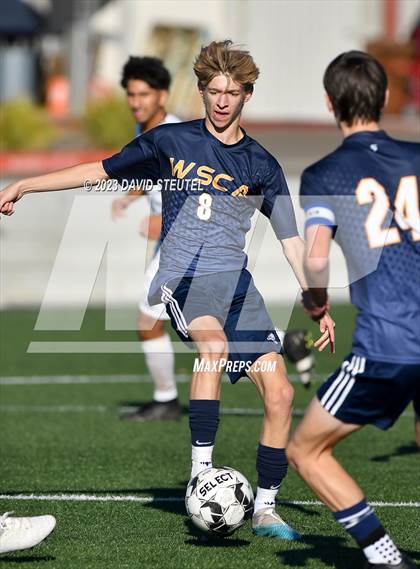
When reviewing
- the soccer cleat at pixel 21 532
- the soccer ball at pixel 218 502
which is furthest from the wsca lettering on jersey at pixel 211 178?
the soccer cleat at pixel 21 532

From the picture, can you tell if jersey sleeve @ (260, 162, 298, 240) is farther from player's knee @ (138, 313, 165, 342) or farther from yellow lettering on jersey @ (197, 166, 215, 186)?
player's knee @ (138, 313, 165, 342)

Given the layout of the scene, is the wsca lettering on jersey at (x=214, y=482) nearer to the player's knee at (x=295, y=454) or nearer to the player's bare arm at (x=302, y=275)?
the player's bare arm at (x=302, y=275)

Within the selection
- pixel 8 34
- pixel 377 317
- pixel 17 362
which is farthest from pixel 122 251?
pixel 8 34

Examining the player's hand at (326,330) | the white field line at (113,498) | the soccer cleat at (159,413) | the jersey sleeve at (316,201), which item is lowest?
the soccer cleat at (159,413)

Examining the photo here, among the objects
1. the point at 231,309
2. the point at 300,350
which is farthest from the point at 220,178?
the point at 300,350

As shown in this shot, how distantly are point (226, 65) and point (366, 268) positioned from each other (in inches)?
64.1

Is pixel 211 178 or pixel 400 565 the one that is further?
pixel 211 178

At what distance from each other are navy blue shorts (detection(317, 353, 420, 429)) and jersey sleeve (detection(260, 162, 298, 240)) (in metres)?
1.41

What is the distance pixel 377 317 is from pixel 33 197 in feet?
36.9

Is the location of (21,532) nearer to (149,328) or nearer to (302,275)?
(302,275)

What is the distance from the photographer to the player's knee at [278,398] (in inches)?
236

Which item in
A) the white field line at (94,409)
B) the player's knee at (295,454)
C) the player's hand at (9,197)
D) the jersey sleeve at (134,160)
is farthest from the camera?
the white field line at (94,409)

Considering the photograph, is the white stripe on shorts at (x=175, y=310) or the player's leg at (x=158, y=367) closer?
the white stripe on shorts at (x=175, y=310)

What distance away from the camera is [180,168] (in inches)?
241
